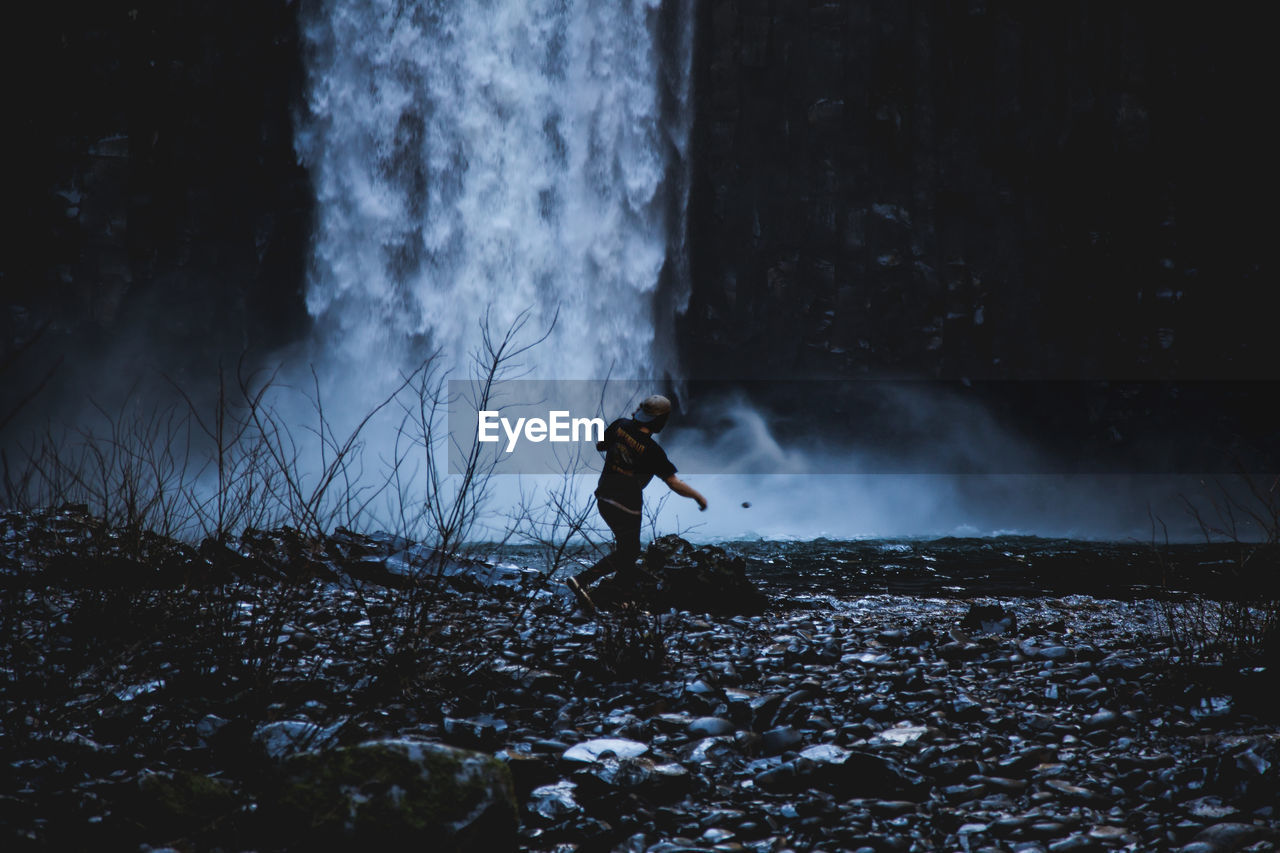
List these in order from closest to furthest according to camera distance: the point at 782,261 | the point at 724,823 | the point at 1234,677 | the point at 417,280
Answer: the point at 724,823 < the point at 1234,677 < the point at 417,280 < the point at 782,261

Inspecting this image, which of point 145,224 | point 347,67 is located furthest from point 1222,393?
point 145,224

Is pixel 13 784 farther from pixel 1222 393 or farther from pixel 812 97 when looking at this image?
pixel 1222 393

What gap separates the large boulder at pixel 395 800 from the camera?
2.61 metres

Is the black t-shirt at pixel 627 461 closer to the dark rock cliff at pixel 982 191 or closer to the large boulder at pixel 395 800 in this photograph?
the large boulder at pixel 395 800

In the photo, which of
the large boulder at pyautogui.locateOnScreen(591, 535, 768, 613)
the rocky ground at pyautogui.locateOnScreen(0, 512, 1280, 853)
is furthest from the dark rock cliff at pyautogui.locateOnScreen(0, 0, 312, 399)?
the rocky ground at pyautogui.locateOnScreen(0, 512, 1280, 853)

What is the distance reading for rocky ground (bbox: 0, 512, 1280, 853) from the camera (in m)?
2.80

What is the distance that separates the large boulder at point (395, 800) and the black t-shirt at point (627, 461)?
3654mm

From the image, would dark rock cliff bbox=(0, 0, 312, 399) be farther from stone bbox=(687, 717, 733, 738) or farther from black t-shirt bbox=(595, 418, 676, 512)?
stone bbox=(687, 717, 733, 738)

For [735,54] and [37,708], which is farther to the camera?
[735,54]

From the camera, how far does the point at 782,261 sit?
25312 mm

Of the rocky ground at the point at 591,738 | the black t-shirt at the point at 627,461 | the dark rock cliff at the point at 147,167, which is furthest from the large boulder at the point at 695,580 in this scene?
the dark rock cliff at the point at 147,167

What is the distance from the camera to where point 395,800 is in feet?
8.76

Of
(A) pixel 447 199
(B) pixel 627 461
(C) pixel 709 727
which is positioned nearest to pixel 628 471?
(B) pixel 627 461

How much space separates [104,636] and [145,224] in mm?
23139
